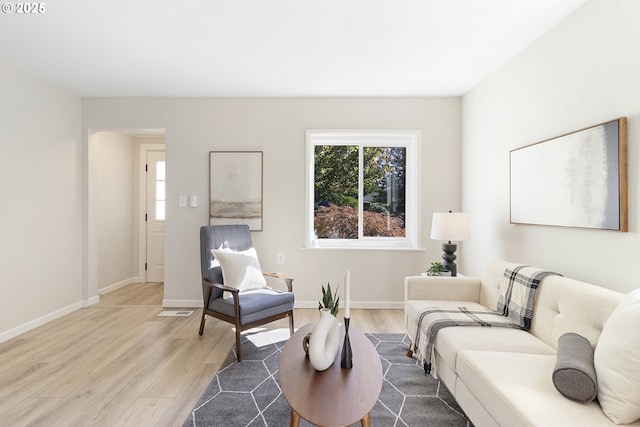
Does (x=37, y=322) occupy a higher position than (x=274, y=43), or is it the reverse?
(x=274, y=43)

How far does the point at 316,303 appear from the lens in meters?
4.04

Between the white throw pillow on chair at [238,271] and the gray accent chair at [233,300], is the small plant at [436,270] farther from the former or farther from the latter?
the white throw pillow on chair at [238,271]

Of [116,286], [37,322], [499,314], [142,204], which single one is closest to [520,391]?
[499,314]

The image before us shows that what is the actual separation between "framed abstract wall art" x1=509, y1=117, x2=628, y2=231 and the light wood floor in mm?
1712

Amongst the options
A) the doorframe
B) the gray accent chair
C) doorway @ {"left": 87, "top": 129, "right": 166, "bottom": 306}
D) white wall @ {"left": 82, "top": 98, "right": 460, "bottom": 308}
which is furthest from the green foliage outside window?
the doorframe

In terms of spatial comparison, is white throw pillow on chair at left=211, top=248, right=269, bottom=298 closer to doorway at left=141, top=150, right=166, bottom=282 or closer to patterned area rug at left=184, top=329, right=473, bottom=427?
patterned area rug at left=184, top=329, right=473, bottom=427

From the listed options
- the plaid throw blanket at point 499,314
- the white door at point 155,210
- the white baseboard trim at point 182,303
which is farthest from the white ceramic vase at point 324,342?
the white door at point 155,210

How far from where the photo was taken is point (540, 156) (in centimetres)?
257

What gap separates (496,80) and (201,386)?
3.56 meters

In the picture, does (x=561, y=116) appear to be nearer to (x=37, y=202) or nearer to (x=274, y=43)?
(x=274, y=43)

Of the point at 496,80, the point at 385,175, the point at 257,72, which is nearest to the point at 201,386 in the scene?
the point at 257,72

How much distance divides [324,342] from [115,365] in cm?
192

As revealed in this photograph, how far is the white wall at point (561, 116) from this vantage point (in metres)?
1.88

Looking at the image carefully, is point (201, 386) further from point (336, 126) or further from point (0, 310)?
point (336, 126)
